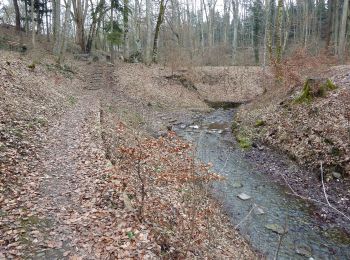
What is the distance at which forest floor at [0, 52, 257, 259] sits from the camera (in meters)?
4.66

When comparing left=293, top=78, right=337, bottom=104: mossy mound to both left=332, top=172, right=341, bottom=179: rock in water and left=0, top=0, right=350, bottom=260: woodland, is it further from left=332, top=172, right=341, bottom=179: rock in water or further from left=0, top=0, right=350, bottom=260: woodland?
left=332, top=172, right=341, bottom=179: rock in water

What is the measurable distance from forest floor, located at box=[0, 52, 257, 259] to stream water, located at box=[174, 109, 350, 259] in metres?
0.55

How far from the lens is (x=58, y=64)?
19.7 meters

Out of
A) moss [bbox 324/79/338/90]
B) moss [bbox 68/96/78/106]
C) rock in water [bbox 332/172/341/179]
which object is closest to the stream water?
rock in water [bbox 332/172/341/179]

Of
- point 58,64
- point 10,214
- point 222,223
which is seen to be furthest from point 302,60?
point 10,214

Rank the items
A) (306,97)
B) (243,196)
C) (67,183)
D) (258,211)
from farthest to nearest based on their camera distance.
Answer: (306,97), (243,196), (258,211), (67,183)

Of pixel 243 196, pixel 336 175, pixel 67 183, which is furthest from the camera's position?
pixel 336 175

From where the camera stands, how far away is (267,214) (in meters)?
7.43

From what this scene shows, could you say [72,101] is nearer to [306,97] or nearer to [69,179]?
[69,179]

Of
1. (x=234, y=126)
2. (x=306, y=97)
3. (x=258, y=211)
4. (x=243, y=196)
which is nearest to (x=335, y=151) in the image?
(x=243, y=196)

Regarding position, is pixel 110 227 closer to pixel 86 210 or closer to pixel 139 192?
pixel 86 210

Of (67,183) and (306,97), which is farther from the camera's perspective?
(306,97)

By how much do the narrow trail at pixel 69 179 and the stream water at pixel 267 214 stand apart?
2693 mm

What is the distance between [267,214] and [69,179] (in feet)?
15.7
